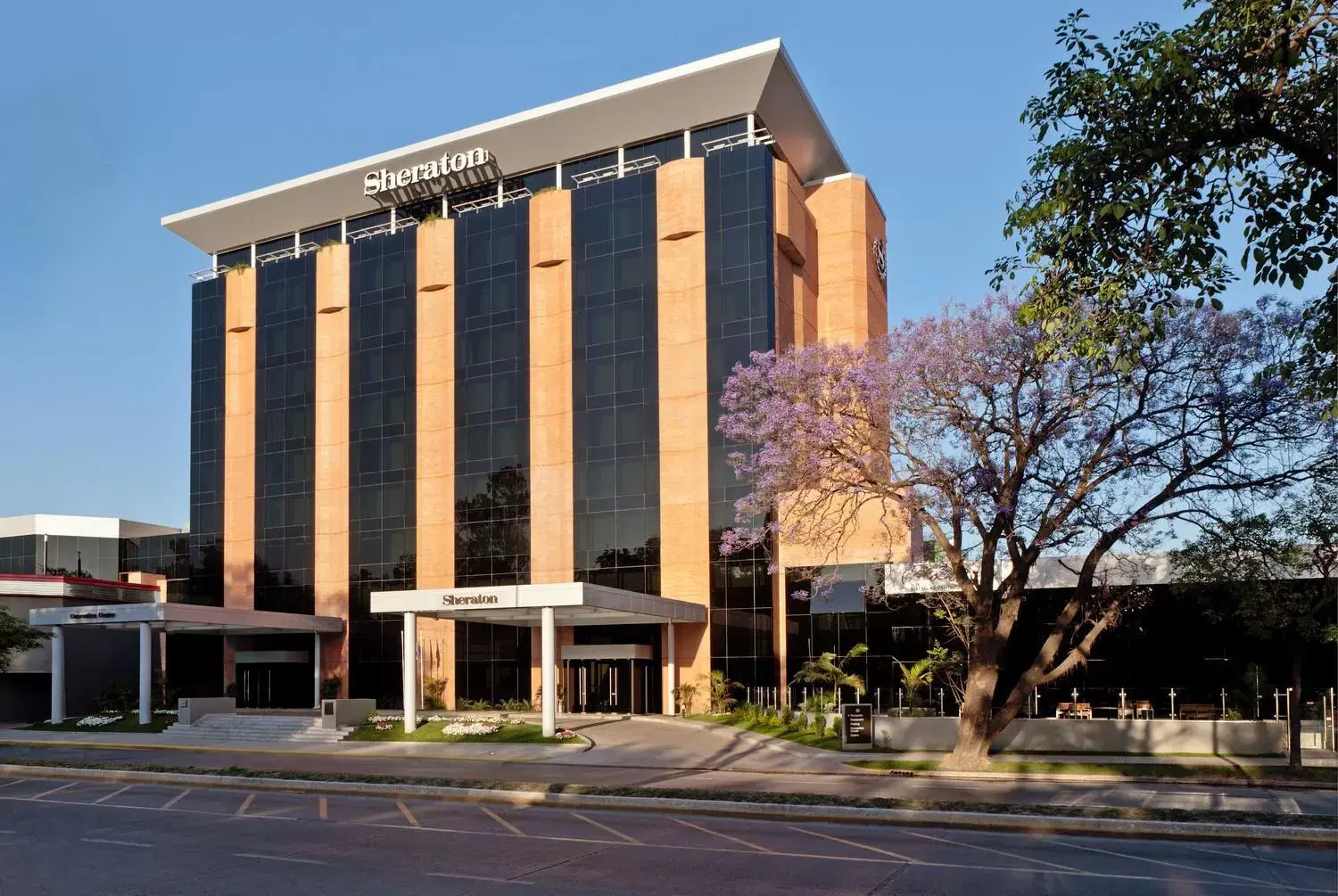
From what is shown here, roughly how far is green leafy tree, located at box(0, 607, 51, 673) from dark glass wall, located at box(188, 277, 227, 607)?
27.4 feet

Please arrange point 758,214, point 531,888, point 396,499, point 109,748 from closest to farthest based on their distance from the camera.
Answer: point 531,888 < point 109,748 < point 758,214 < point 396,499

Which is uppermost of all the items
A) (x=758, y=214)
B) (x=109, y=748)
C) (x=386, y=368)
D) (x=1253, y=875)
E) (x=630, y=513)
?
(x=758, y=214)

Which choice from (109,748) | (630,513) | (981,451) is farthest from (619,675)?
(981,451)

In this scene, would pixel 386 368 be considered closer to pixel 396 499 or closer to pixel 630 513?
pixel 396 499

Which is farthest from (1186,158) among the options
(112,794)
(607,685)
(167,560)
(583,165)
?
(167,560)

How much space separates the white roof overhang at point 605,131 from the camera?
51719 millimetres

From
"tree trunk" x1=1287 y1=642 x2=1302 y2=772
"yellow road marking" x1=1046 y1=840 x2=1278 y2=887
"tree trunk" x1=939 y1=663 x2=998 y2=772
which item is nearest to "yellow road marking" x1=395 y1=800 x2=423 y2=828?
"yellow road marking" x1=1046 y1=840 x2=1278 y2=887

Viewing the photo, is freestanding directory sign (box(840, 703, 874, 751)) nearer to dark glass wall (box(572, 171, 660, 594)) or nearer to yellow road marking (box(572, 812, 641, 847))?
yellow road marking (box(572, 812, 641, 847))

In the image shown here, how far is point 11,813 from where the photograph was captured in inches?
865

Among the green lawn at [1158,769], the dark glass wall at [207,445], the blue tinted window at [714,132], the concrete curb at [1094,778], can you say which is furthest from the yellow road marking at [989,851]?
the dark glass wall at [207,445]

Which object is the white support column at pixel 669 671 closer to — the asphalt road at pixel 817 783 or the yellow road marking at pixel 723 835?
the asphalt road at pixel 817 783

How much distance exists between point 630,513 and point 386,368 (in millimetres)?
16400

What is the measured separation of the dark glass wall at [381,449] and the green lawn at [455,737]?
47.0ft

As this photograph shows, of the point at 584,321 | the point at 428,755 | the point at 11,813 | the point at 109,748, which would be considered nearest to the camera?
the point at 11,813
